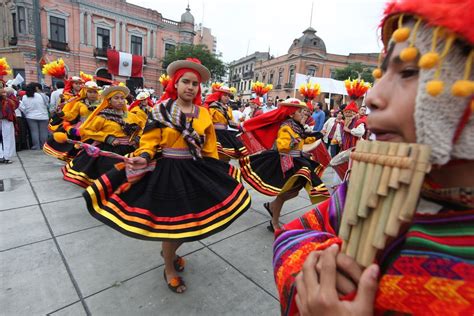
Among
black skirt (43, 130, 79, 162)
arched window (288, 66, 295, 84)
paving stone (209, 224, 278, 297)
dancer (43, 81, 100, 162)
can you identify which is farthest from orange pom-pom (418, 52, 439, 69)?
arched window (288, 66, 295, 84)

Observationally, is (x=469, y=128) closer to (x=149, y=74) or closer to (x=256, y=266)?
(x=256, y=266)

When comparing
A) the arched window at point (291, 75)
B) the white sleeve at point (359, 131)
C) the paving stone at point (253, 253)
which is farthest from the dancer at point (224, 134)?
the arched window at point (291, 75)

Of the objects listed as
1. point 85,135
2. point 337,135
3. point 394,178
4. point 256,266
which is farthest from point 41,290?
point 337,135

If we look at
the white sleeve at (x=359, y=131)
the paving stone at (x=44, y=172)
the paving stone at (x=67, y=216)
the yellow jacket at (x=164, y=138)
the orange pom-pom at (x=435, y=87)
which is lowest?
the paving stone at (x=44, y=172)

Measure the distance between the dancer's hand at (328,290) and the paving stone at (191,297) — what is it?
1.73 meters

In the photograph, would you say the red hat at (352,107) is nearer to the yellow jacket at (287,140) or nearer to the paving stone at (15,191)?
the yellow jacket at (287,140)

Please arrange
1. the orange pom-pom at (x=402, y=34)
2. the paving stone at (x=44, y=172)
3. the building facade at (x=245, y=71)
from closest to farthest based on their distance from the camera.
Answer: the orange pom-pom at (x=402, y=34), the paving stone at (x=44, y=172), the building facade at (x=245, y=71)

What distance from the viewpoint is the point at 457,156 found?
708 mm

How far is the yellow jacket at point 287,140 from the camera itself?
3.85 m

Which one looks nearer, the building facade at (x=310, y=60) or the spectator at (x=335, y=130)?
the spectator at (x=335, y=130)

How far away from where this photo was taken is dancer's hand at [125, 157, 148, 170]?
2353mm

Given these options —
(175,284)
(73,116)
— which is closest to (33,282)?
(175,284)

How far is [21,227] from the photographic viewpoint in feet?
11.3

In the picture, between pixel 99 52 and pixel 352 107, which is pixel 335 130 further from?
pixel 99 52
